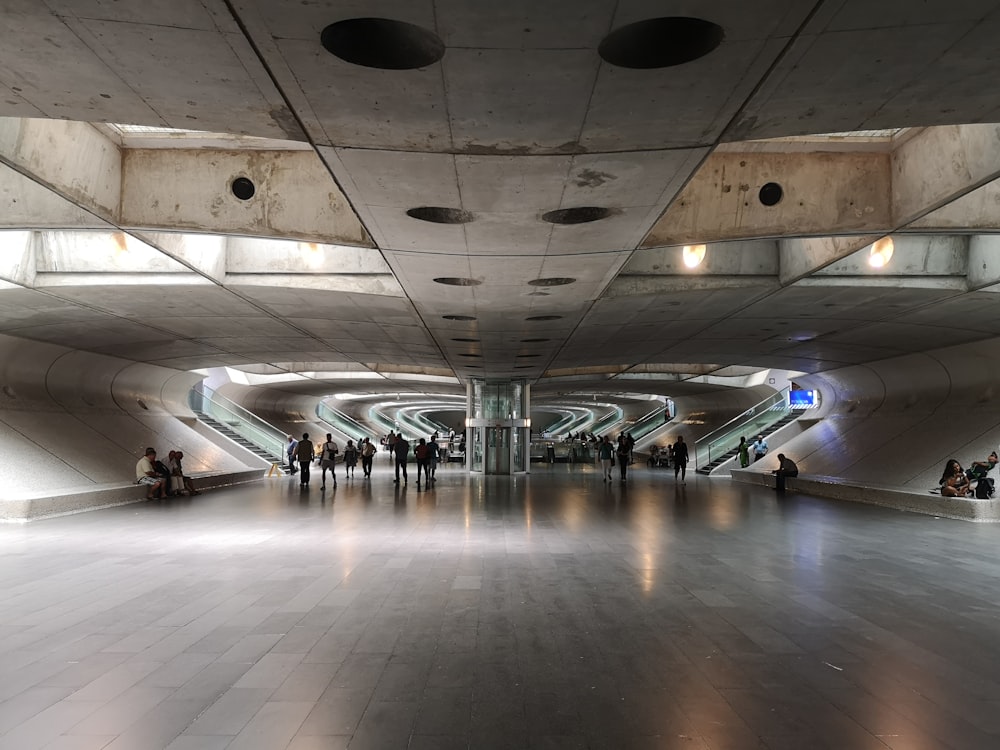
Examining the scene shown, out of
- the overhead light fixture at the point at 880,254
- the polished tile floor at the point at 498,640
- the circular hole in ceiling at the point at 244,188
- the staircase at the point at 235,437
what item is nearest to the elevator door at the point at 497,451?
the staircase at the point at 235,437

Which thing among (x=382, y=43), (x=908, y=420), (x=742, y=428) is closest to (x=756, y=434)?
(x=742, y=428)

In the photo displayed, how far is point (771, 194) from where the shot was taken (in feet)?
27.2

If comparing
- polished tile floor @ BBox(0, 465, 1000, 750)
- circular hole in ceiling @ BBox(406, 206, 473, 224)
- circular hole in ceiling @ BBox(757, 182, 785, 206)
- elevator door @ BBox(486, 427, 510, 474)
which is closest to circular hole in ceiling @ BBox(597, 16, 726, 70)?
circular hole in ceiling @ BBox(406, 206, 473, 224)

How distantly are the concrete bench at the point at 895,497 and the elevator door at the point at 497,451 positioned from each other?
33.6 feet

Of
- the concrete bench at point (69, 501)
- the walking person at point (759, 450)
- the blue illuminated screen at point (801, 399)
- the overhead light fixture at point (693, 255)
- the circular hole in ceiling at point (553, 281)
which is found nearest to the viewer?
the circular hole in ceiling at point (553, 281)

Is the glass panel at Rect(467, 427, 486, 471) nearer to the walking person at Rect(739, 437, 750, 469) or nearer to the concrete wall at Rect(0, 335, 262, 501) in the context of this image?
the concrete wall at Rect(0, 335, 262, 501)

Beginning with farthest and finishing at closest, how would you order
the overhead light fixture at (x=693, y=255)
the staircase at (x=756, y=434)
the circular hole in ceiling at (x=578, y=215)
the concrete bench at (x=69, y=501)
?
the staircase at (x=756, y=434)
the concrete bench at (x=69, y=501)
the overhead light fixture at (x=693, y=255)
the circular hole in ceiling at (x=578, y=215)

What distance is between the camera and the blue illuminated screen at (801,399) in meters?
29.5

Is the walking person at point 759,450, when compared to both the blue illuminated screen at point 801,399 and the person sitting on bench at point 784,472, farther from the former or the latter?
the person sitting on bench at point 784,472

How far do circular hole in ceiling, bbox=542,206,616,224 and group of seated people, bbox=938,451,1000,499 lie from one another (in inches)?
425

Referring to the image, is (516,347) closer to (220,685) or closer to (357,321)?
(357,321)

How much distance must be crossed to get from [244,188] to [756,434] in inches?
957

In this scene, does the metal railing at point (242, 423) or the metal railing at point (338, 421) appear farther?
the metal railing at point (338, 421)

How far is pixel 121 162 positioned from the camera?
822 centimetres
